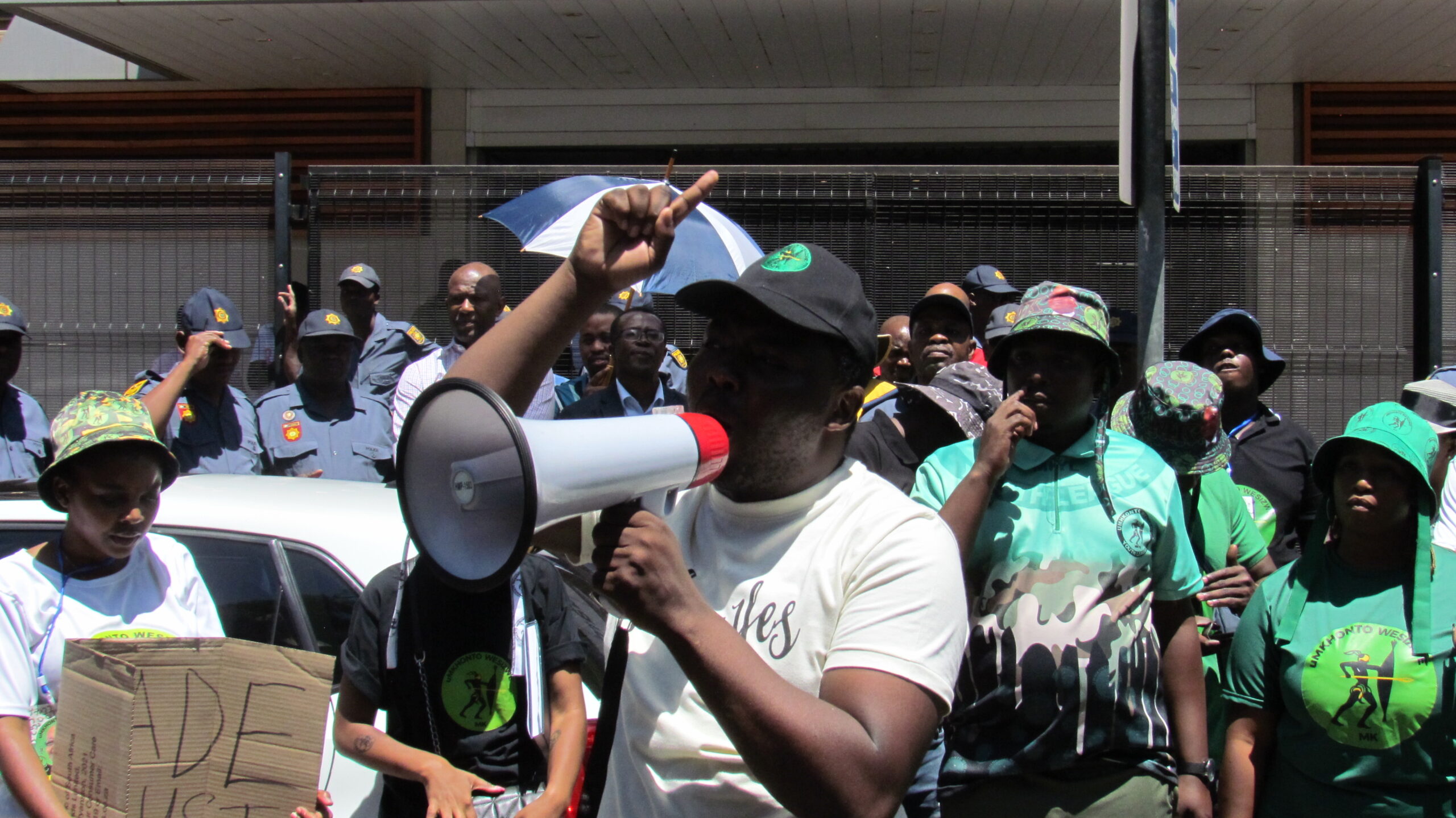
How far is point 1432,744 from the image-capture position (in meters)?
3.10

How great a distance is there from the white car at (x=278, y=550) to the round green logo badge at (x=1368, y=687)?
96.5 inches

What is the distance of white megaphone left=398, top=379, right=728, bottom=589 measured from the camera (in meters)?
1.55

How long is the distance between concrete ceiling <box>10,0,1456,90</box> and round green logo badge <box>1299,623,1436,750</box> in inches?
266

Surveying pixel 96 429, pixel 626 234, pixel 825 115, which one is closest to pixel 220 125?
pixel 825 115

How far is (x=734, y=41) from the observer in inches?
389

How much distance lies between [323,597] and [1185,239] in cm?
521

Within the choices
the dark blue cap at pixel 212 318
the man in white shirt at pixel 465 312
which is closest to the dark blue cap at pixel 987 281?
the man in white shirt at pixel 465 312

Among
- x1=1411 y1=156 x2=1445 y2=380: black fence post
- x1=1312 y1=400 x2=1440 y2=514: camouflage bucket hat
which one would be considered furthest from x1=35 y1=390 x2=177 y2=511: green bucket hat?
x1=1411 y1=156 x2=1445 y2=380: black fence post

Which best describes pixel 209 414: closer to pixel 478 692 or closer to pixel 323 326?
pixel 323 326

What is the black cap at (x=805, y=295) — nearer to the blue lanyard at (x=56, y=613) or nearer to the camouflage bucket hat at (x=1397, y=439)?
the camouflage bucket hat at (x=1397, y=439)

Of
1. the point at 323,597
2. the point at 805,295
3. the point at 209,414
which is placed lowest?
the point at 323,597

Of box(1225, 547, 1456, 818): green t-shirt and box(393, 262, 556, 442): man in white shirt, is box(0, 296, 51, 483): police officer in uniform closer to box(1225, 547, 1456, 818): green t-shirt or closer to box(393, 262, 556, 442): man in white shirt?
box(393, 262, 556, 442): man in white shirt

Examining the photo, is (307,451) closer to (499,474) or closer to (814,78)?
(499,474)

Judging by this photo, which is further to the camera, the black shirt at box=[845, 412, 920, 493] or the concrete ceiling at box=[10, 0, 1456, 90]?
the concrete ceiling at box=[10, 0, 1456, 90]
